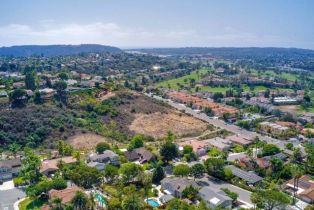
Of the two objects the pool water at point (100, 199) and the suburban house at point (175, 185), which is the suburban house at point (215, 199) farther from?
the pool water at point (100, 199)

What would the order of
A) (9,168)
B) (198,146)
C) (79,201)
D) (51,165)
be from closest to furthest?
(79,201) → (9,168) → (51,165) → (198,146)

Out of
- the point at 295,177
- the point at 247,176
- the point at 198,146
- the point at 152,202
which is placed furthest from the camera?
the point at 198,146

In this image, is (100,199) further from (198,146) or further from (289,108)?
(289,108)

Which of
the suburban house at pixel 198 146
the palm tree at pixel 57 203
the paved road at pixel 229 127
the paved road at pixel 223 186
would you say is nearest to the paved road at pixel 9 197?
the palm tree at pixel 57 203

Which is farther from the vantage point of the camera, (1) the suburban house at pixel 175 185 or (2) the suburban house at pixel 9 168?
(2) the suburban house at pixel 9 168

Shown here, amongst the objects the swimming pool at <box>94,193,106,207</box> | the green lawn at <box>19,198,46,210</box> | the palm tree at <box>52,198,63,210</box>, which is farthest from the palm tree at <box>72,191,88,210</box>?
the green lawn at <box>19,198,46,210</box>

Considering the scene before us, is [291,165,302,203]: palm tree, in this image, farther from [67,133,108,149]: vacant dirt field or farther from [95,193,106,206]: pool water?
[67,133,108,149]: vacant dirt field

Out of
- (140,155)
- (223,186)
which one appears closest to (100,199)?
(223,186)
